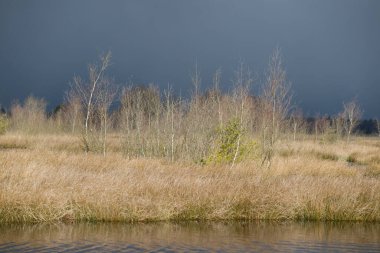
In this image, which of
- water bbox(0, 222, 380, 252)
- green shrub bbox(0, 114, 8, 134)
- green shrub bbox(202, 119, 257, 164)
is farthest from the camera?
green shrub bbox(0, 114, 8, 134)

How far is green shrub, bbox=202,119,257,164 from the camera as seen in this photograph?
22859 mm

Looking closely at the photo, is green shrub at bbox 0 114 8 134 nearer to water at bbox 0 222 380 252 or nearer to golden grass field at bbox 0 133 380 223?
golden grass field at bbox 0 133 380 223

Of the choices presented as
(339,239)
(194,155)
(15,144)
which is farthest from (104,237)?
(15,144)

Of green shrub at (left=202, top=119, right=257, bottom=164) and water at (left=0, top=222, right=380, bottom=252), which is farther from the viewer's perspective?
green shrub at (left=202, top=119, right=257, bottom=164)

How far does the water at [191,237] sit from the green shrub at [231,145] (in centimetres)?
803

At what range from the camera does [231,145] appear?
23.2 meters

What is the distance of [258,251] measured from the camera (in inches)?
453

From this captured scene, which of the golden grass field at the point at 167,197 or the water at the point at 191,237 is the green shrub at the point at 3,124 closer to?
the golden grass field at the point at 167,197

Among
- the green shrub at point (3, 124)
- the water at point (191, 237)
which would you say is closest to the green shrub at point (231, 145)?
the water at point (191, 237)

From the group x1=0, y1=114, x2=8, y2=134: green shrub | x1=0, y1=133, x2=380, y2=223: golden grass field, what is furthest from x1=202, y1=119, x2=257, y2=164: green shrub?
x1=0, y1=114, x2=8, y2=134: green shrub

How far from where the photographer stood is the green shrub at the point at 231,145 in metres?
22.9

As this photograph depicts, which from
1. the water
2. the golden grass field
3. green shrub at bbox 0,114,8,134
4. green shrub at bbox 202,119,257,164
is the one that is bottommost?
the water

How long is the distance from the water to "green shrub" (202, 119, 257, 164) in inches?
316

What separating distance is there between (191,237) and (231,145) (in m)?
10.7
